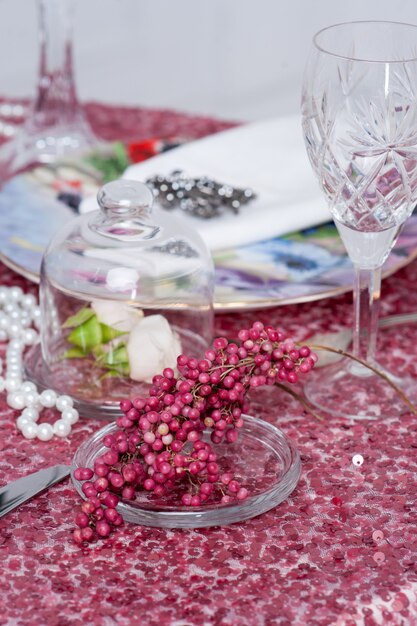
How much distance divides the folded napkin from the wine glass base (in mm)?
211

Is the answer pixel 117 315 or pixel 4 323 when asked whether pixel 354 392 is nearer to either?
pixel 117 315

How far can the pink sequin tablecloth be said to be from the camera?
0.57 meters

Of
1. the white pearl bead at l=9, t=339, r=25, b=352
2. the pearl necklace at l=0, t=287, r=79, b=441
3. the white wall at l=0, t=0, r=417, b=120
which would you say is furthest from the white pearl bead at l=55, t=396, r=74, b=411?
the white wall at l=0, t=0, r=417, b=120

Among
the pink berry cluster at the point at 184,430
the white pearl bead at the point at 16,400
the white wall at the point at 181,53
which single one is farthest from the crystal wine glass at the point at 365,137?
the white wall at the point at 181,53

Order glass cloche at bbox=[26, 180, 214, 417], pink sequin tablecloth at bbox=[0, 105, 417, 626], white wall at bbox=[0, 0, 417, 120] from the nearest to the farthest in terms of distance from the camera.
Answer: pink sequin tablecloth at bbox=[0, 105, 417, 626]
glass cloche at bbox=[26, 180, 214, 417]
white wall at bbox=[0, 0, 417, 120]

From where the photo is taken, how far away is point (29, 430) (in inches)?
29.2

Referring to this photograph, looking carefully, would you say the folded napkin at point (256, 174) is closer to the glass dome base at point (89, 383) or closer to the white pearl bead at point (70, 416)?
the glass dome base at point (89, 383)

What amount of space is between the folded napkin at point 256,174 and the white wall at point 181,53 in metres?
1.70

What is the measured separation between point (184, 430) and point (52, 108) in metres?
0.69

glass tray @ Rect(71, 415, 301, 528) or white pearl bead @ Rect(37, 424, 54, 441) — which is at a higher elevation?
glass tray @ Rect(71, 415, 301, 528)

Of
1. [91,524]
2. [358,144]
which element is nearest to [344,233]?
[358,144]

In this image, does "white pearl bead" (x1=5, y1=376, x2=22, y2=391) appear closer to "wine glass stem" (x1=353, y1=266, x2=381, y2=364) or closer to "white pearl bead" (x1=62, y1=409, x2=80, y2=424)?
"white pearl bead" (x1=62, y1=409, x2=80, y2=424)

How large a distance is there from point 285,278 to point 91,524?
1.24 ft

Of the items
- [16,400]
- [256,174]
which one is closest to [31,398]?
[16,400]
